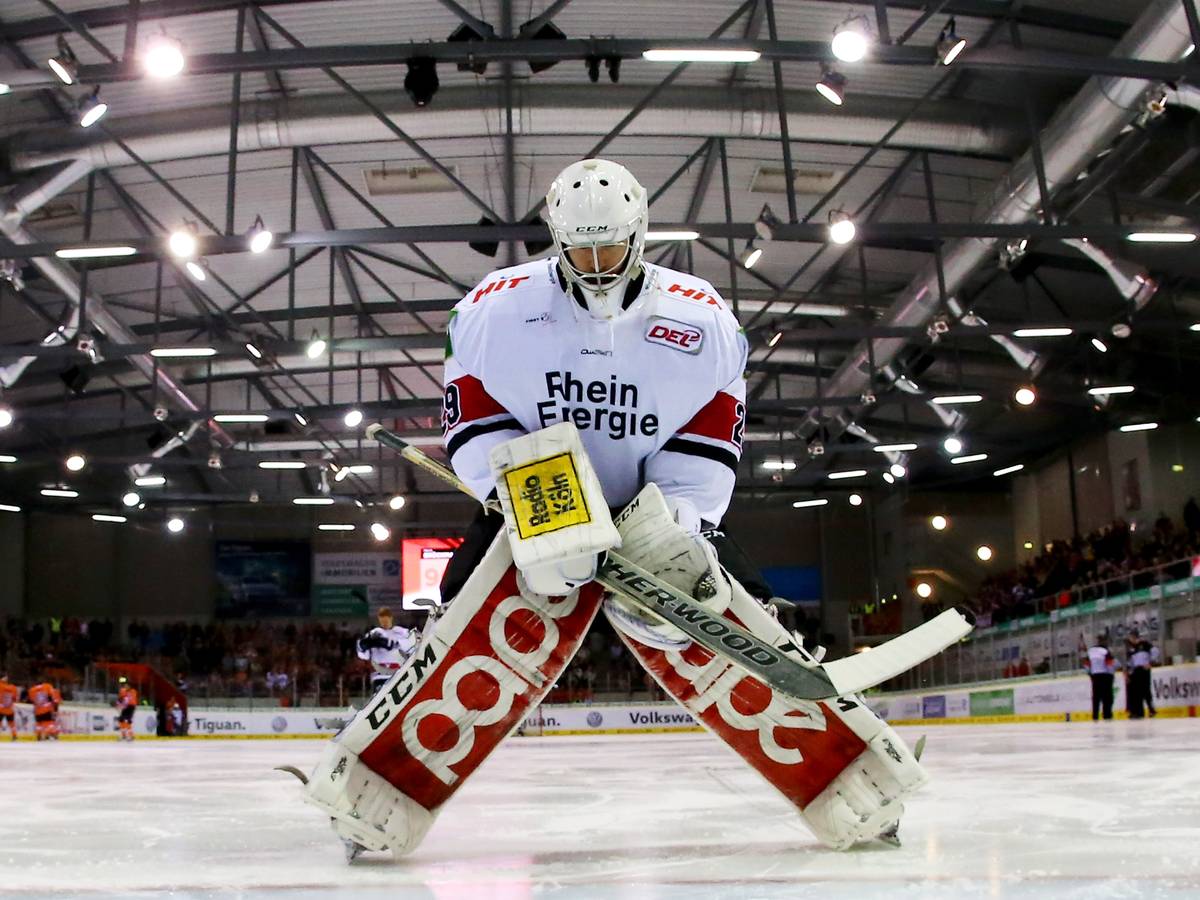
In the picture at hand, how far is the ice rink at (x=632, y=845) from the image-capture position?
2068 millimetres

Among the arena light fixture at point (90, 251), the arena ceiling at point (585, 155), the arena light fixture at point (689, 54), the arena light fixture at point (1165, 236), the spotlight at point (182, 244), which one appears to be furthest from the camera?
the spotlight at point (182, 244)

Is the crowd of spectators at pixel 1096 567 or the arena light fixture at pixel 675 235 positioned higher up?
the arena light fixture at pixel 675 235

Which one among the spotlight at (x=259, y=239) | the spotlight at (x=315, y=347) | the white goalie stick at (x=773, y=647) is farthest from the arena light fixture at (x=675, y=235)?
the white goalie stick at (x=773, y=647)

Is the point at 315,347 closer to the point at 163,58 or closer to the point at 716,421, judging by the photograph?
the point at 163,58

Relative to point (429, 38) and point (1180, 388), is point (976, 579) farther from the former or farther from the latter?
point (429, 38)

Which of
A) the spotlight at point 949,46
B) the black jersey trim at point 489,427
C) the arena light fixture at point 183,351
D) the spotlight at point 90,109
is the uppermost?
the spotlight at point 90,109

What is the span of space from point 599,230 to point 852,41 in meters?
7.10

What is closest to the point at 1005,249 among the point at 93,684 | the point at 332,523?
the point at 93,684

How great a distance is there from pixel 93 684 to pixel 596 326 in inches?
864

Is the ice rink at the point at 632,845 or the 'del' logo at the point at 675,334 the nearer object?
the ice rink at the point at 632,845

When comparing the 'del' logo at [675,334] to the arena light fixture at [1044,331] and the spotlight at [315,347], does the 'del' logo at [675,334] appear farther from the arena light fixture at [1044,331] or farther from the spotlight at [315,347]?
the spotlight at [315,347]

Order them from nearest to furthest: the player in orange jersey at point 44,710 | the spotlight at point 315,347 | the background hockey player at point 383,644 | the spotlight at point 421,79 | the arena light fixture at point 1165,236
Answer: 1. the spotlight at point 421,79
2. the background hockey player at point 383,644
3. the arena light fixture at point 1165,236
4. the spotlight at point 315,347
5. the player in orange jersey at point 44,710

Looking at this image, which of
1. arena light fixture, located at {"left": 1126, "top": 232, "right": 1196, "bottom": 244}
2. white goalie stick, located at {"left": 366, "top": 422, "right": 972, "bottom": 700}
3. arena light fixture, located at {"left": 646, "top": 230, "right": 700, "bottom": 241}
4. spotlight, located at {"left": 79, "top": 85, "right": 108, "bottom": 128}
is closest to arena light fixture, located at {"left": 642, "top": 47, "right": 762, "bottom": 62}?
arena light fixture, located at {"left": 646, "top": 230, "right": 700, "bottom": 241}

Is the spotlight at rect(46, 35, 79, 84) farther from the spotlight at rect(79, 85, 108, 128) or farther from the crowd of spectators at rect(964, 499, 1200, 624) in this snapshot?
the crowd of spectators at rect(964, 499, 1200, 624)
